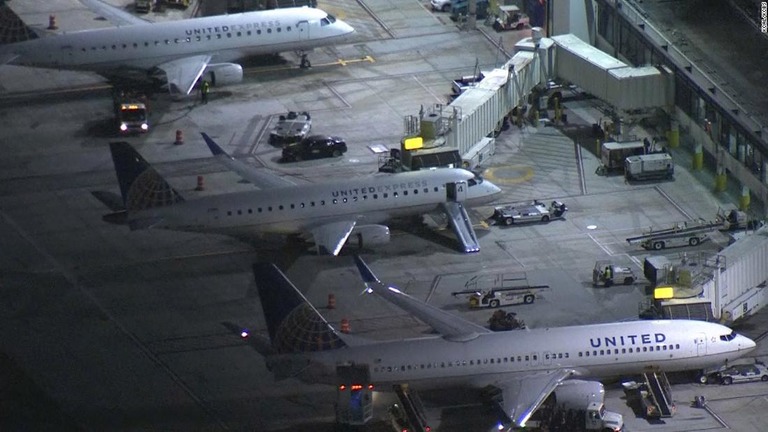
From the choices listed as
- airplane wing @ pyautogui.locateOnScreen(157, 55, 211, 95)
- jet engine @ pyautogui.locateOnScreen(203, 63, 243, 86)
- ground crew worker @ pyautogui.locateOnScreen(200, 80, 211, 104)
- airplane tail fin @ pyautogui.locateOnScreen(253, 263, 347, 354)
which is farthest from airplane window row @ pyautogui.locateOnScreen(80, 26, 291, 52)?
airplane tail fin @ pyautogui.locateOnScreen(253, 263, 347, 354)

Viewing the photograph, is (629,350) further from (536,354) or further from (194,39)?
(194,39)

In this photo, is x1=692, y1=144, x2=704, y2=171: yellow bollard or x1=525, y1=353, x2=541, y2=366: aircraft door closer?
x1=525, y1=353, x2=541, y2=366: aircraft door

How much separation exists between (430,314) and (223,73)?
52.4 metres

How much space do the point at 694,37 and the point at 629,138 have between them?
1040 cm

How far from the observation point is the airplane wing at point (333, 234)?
114312 mm

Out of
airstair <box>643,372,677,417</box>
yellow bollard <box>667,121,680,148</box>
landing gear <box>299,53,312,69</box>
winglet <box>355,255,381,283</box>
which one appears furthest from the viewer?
landing gear <box>299,53,312,69</box>

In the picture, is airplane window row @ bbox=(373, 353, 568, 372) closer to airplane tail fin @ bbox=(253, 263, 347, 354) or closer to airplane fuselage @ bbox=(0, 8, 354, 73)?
airplane tail fin @ bbox=(253, 263, 347, 354)

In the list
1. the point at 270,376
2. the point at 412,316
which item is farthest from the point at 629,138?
the point at 270,376

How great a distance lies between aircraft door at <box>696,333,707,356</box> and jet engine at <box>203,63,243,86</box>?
60.0m

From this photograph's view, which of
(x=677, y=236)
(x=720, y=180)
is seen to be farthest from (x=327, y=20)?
(x=677, y=236)

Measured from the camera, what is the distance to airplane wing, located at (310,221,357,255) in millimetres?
114312

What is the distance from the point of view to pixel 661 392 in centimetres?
9631

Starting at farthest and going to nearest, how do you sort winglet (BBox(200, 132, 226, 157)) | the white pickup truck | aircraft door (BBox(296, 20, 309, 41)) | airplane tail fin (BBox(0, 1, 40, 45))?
aircraft door (BBox(296, 20, 309, 41)), airplane tail fin (BBox(0, 1, 40, 45)), winglet (BBox(200, 132, 226, 157)), the white pickup truck

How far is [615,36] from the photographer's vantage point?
5664 inches
